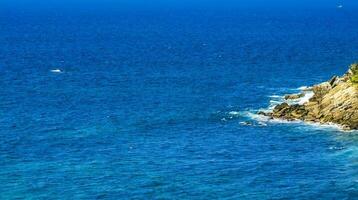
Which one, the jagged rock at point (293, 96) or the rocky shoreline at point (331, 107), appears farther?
the jagged rock at point (293, 96)

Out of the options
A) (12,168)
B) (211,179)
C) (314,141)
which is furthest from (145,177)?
(314,141)

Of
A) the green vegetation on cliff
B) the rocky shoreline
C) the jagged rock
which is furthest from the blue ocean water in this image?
the green vegetation on cliff

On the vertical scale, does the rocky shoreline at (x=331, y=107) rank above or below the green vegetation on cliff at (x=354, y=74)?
below

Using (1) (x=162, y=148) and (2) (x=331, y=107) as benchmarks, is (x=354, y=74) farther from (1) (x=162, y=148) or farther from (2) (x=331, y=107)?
(1) (x=162, y=148)

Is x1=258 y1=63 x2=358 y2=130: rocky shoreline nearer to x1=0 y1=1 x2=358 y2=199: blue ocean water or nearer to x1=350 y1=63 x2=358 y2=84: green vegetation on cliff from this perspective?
x1=350 y1=63 x2=358 y2=84: green vegetation on cliff

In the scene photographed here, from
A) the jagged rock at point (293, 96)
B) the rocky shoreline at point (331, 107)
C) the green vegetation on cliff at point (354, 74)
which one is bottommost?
the jagged rock at point (293, 96)

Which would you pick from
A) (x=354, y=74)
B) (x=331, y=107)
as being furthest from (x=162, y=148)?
(x=354, y=74)

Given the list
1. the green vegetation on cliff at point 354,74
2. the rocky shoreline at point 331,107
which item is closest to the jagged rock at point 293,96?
the rocky shoreline at point 331,107

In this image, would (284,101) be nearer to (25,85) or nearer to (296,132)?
(296,132)

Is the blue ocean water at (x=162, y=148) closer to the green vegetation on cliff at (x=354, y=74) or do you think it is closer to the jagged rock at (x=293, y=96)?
the jagged rock at (x=293, y=96)
